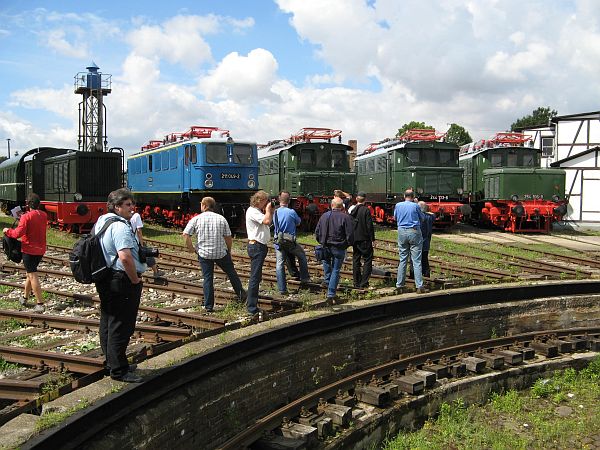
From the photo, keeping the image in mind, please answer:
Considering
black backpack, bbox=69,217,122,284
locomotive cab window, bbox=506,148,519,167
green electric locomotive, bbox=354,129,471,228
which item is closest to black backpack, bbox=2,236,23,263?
black backpack, bbox=69,217,122,284

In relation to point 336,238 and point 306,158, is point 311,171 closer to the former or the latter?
point 306,158

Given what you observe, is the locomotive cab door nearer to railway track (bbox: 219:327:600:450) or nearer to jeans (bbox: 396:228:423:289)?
railway track (bbox: 219:327:600:450)

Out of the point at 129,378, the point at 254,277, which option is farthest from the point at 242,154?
the point at 129,378

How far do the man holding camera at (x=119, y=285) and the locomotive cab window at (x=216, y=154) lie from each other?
46.5ft

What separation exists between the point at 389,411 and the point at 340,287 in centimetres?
305

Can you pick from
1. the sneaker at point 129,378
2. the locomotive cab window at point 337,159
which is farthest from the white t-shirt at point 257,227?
the locomotive cab window at point 337,159

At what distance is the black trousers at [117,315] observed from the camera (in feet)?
16.7

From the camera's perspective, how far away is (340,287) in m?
10.2

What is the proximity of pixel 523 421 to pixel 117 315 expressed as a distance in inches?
226

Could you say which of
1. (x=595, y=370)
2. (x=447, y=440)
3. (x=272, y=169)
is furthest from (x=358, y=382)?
(x=272, y=169)

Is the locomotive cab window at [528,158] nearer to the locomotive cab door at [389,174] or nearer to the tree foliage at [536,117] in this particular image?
the locomotive cab door at [389,174]

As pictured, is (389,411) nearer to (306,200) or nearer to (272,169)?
(306,200)

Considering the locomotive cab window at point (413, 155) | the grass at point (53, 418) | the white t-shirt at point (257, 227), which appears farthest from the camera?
the locomotive cab window at point (413, 155)

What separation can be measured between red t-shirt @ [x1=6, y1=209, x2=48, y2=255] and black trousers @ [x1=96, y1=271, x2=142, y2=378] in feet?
12.6
